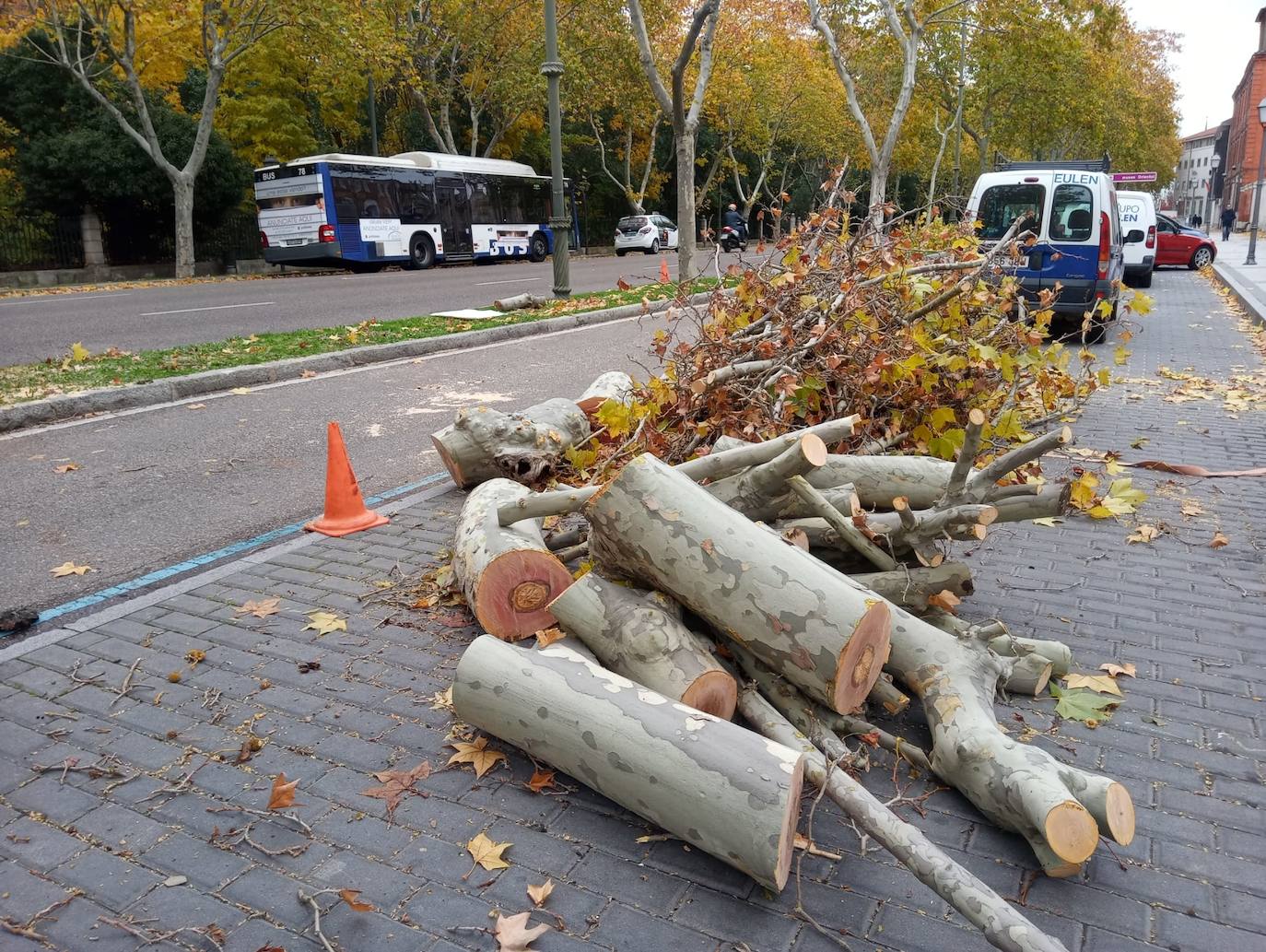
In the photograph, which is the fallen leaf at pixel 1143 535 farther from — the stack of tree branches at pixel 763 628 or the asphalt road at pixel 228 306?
the asphalt road at pixel 228 306

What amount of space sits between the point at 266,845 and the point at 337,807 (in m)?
0.23

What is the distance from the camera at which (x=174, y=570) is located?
4.79 metres

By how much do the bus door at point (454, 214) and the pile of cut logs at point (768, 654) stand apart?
2742 cm

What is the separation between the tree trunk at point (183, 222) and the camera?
25.8 meters

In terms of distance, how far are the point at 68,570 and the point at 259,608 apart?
4.15 ft

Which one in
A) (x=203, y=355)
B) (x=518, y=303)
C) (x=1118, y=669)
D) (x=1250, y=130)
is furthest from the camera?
(x=1250, y=130)

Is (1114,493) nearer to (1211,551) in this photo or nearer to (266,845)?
(1211,551)

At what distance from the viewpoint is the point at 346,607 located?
14.1 ft

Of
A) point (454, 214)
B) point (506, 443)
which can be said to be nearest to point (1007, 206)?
point (506, 443)

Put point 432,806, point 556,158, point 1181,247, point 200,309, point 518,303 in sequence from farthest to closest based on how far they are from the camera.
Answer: point 1181,247, point 200,309, point 556,158, point 518,303, point 432,806

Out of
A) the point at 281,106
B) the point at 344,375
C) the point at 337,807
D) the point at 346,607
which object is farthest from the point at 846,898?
the point at 281,106

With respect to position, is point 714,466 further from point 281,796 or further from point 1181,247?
point 1181,247

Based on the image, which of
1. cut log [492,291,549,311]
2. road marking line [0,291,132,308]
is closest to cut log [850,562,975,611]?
cut log [492,291,549,311]

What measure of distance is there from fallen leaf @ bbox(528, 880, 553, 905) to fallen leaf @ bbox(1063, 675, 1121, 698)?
216 cm
